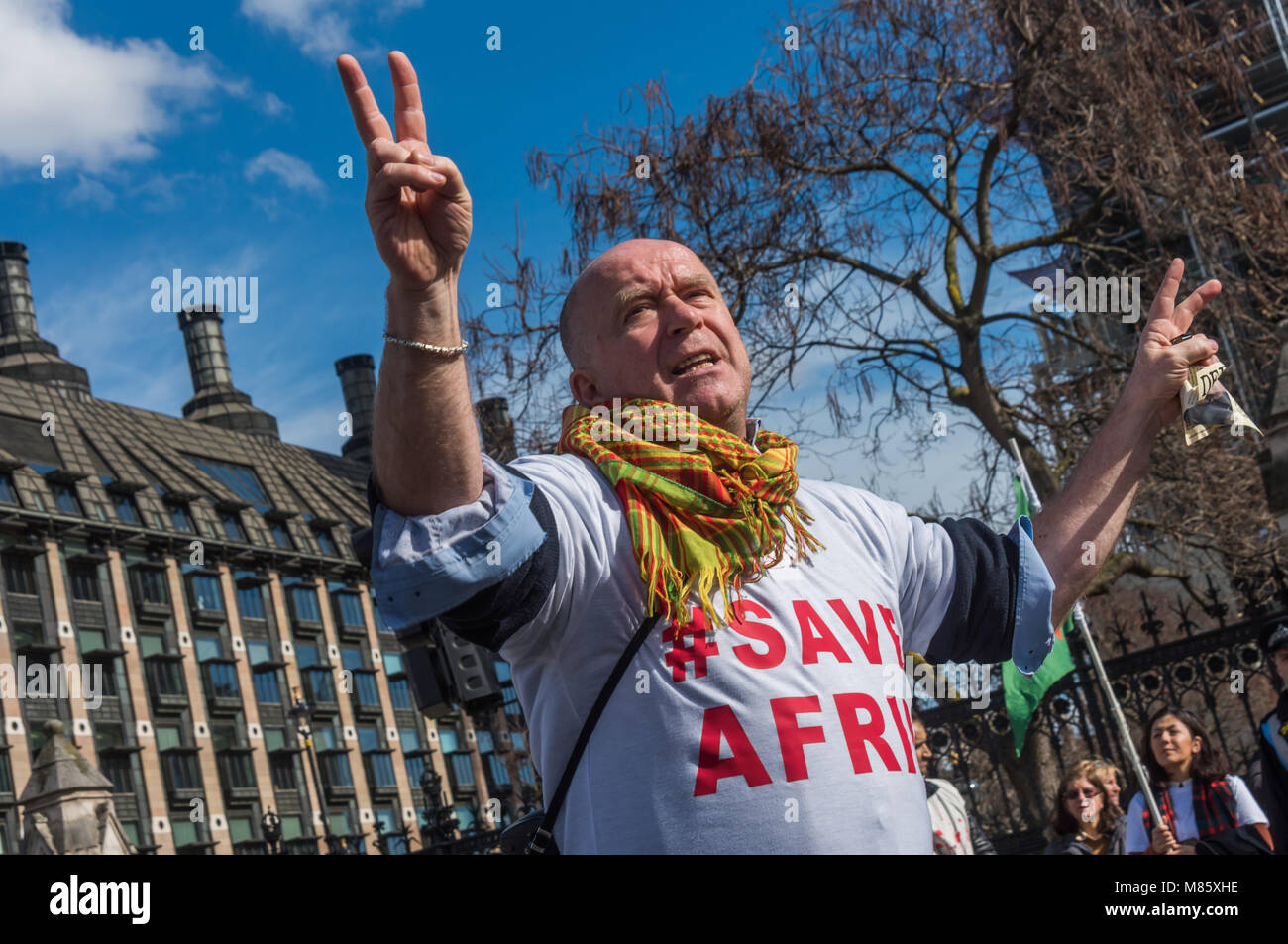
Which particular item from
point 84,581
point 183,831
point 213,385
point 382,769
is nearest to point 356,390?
point 213,385

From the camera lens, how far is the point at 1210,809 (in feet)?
20.0

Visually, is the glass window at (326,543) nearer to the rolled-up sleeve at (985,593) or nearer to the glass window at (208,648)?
the glass window at (208,648)

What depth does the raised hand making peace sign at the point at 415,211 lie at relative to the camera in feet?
5.39

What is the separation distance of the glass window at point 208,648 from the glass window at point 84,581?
13.1 feet

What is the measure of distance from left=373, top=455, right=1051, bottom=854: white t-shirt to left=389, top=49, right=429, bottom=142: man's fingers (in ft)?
1.46

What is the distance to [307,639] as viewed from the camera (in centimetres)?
5109

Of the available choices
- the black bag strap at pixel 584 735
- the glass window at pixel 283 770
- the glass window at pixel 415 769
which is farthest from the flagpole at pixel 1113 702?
the glass window at pixel 415 769

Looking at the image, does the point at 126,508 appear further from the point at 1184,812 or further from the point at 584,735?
the point at 584,735

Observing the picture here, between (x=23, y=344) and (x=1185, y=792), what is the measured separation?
5237 centimetres
